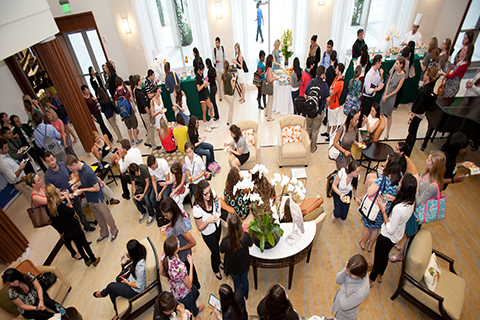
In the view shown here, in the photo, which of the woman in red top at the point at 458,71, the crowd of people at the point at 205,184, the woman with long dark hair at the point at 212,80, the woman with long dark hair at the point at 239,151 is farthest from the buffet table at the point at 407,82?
the woman with long dark hair at the point at 239,151

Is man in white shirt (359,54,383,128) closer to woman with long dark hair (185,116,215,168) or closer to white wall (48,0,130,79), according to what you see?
woman with long dark hair (185,116,215,168)

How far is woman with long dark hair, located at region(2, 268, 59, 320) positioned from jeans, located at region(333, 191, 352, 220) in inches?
166

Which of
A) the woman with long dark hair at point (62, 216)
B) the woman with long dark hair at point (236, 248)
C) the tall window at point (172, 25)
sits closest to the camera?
the woman with long dark hair at point (236, 248)

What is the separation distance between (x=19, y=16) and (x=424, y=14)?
436 inches

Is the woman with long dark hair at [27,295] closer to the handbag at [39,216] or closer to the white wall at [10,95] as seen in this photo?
the handbag at [39,216]

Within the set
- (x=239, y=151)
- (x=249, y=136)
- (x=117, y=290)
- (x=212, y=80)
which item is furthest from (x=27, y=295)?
(x=212, y=80)

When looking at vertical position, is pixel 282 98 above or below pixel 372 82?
below

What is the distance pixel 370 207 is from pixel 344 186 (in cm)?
54

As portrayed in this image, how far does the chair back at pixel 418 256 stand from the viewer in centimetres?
294

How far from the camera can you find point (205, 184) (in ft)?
10.6

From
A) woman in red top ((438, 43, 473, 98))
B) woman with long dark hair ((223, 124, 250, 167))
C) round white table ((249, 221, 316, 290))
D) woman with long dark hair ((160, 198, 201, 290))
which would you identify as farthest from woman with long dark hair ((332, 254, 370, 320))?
woman in red top ((438, 43, 473, 98))

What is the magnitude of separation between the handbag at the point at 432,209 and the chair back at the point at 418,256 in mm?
375

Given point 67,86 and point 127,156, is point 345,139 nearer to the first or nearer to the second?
point 127,156

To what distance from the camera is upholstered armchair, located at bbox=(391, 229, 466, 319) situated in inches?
114
